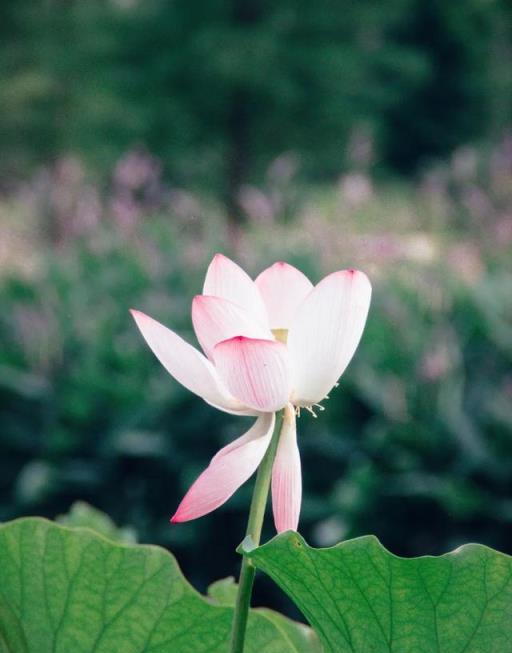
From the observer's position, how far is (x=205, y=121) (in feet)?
40.4

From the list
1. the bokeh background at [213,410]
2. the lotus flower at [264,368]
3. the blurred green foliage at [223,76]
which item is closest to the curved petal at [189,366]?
the lotus flower at [264,368]

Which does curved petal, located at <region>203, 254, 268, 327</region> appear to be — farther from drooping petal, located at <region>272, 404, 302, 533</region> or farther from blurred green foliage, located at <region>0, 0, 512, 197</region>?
blurred green foliage, located at <region>0, 0, 512, 197</region>

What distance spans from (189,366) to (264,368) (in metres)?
0.05

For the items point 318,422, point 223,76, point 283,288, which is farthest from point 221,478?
point 223,76

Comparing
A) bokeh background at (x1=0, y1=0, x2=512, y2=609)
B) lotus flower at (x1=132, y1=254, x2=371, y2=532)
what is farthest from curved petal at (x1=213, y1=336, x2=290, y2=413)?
bokeh background at (x1=0, y1=0, x2=512, y2=609)

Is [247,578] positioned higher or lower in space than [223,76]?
lower

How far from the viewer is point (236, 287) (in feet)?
1.77

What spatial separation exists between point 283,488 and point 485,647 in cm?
13

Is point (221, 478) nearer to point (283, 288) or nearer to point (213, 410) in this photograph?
point (283, 288)

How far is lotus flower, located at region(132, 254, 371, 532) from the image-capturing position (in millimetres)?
478

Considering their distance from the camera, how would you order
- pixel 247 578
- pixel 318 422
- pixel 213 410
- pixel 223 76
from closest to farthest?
pixel 247 578 → pixel 318 422 → pixel 213 410 → pixel 223 76

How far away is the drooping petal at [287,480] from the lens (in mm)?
488

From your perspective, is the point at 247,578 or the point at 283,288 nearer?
the point at 247,578

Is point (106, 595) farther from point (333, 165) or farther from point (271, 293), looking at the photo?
point (333, 165)
